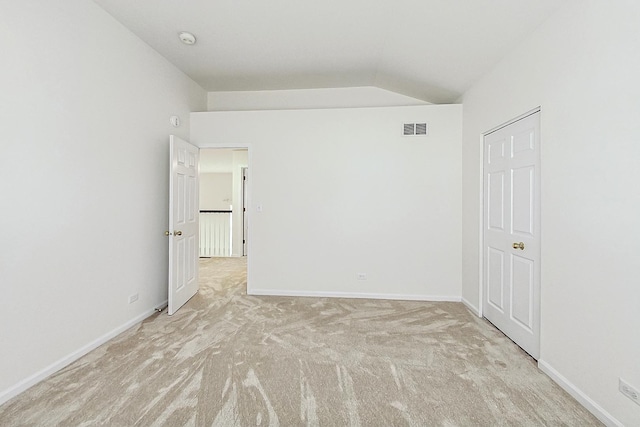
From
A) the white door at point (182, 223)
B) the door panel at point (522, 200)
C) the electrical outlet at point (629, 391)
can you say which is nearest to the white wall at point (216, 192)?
the white door at point (182, 223)

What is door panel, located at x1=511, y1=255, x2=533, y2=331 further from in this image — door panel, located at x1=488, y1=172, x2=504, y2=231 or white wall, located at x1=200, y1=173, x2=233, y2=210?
white wall, located at x1=200, y1=173, x2=233, y2=210

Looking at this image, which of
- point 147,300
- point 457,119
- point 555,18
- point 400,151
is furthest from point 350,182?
point 147,300

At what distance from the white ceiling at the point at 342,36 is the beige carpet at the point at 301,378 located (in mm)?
2569

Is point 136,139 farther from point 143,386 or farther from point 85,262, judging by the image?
point 143,386

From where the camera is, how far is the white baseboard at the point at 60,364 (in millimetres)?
1810

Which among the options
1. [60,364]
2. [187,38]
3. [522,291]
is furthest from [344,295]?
[187,38]

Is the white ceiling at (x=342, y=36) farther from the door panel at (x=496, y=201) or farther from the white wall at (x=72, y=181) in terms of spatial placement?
the door panel at (x=496, y=201)

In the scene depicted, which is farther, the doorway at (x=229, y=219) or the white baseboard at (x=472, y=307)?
the doorway at (x=229, y=219)

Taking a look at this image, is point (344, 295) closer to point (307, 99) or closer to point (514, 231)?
point (514, 231)

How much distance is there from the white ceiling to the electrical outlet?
7.57 ft

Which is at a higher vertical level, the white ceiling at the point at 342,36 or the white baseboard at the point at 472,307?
the white ceiling at the point at 342,36

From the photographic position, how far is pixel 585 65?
1.79 metres

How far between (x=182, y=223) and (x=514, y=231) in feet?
11.1

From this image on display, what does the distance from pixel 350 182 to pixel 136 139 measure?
2.39 meters
